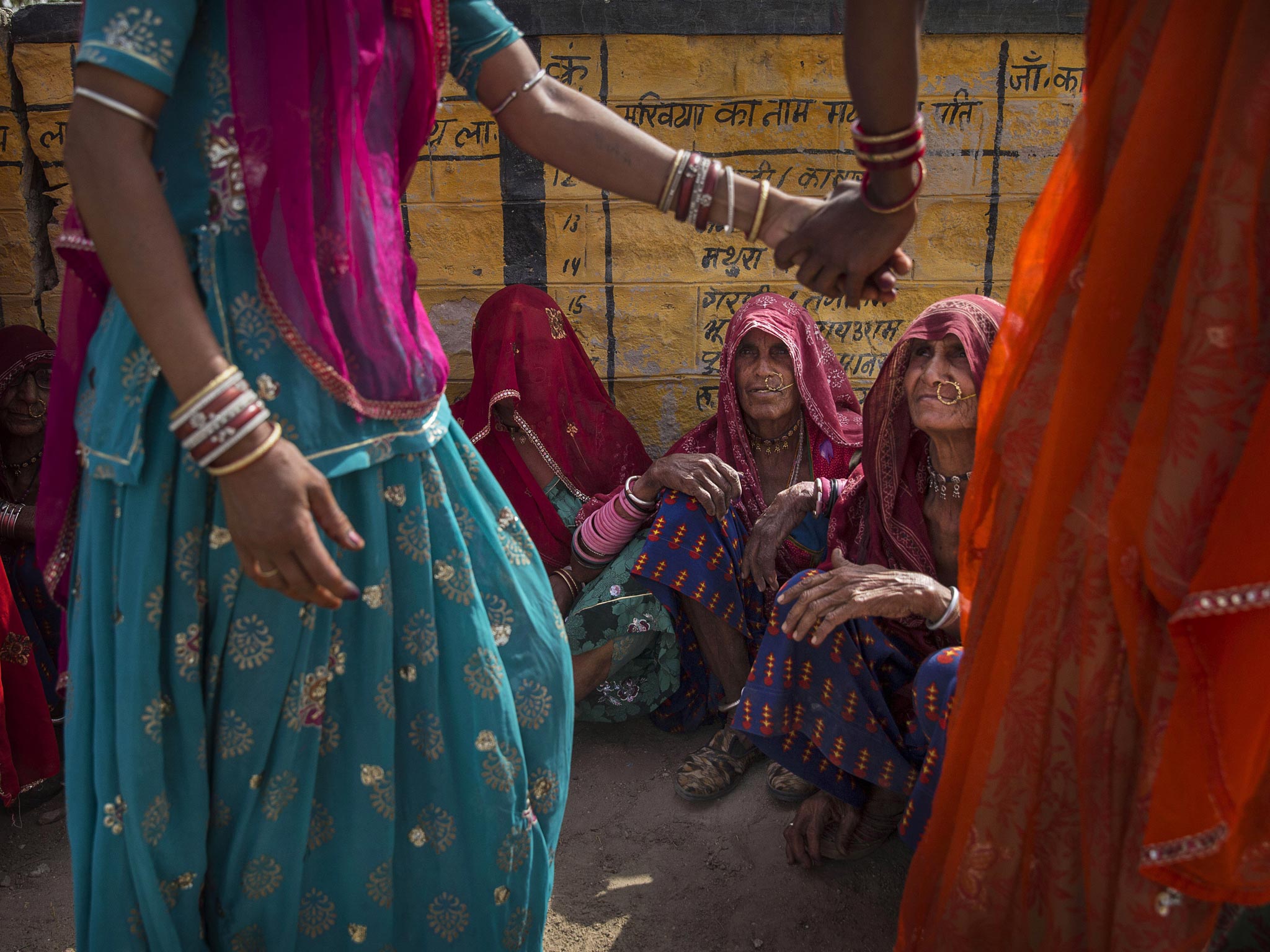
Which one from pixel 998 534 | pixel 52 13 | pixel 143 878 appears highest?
pixel 52 13

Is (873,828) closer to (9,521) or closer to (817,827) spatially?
(817,827)

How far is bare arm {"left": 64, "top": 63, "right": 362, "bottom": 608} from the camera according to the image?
45.9 inches

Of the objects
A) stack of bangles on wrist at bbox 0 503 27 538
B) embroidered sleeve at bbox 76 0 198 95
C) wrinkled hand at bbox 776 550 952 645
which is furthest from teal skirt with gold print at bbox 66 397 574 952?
stack of bangles on wrist at bbox 0 503 27 538

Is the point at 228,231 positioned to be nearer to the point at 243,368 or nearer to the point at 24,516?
the point at 243,368

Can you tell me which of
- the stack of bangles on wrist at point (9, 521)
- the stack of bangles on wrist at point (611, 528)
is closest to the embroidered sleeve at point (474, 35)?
the stack of bangles on wrist at point (611, 528)

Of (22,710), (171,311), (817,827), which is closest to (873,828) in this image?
(817,827)

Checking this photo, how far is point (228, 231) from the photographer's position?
129cm

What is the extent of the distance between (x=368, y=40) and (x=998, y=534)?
1.21 metres

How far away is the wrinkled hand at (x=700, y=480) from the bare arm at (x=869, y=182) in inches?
55.2

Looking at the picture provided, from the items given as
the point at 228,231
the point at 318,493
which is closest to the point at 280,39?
the point at 228,231

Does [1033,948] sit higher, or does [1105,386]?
[1105,386]

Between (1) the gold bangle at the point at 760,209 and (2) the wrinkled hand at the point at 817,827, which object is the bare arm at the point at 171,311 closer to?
(1) the gold bangle at the point at 760,209

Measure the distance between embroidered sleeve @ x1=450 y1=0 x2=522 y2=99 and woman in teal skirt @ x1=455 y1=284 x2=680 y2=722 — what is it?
2010 millimetres

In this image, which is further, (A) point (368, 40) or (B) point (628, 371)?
(B) point (628, 371)
